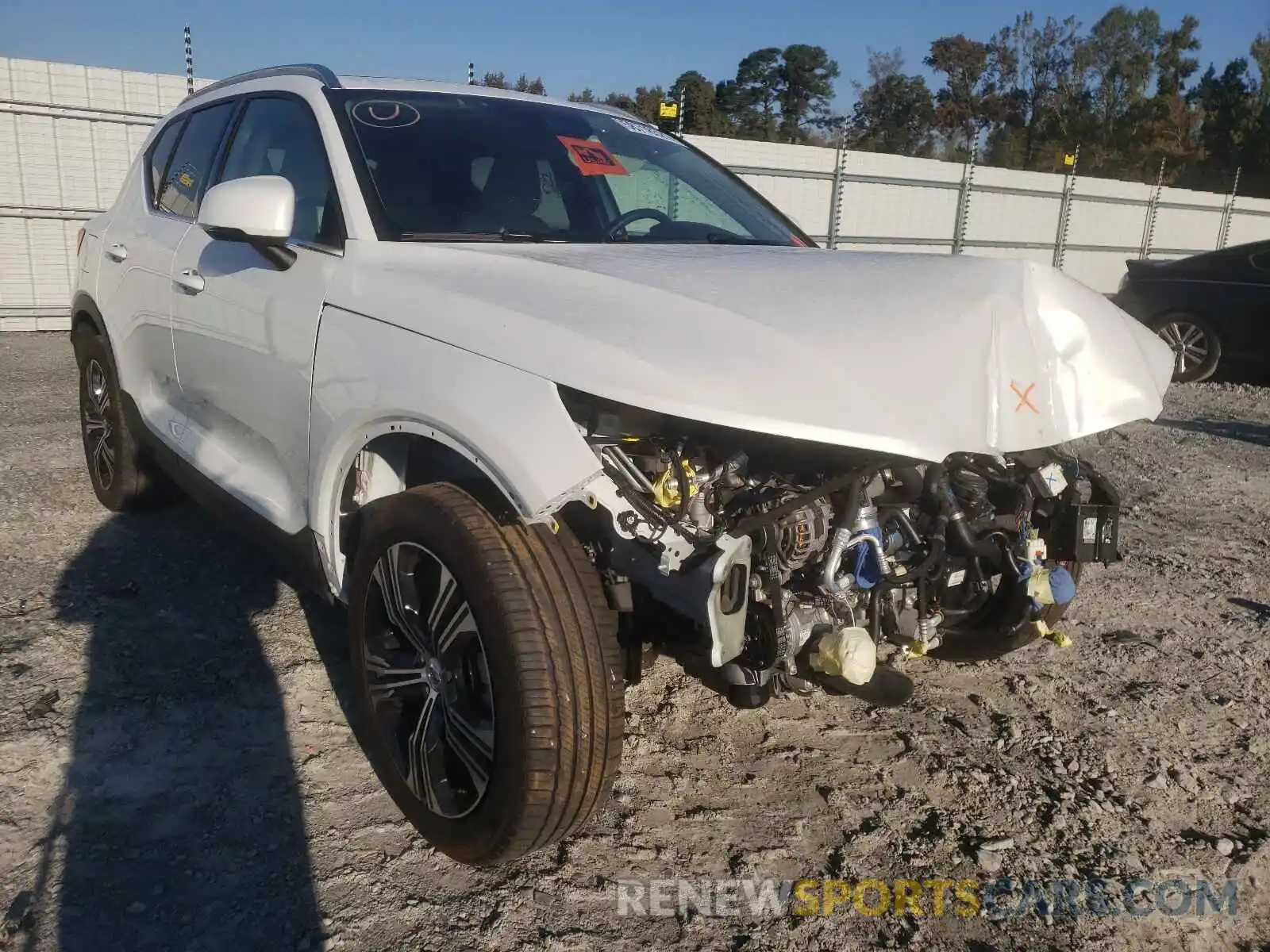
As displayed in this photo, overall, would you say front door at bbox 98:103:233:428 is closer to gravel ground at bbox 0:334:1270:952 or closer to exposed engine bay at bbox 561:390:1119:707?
gravel ground at bbox 0:334:1270:952

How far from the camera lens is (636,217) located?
3418 mm

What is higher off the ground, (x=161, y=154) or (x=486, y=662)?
(x=161, y=154)

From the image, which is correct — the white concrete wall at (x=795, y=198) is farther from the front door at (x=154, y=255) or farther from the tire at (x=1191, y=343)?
the tire at (x=1191, y=343)

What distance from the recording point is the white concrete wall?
10828 millimetres

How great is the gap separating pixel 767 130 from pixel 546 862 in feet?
121

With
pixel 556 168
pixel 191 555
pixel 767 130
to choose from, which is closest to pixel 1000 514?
pixel 556 168

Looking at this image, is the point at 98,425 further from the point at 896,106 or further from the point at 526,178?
the point at 896,106

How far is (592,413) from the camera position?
92.4 inches

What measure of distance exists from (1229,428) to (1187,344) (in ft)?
8.02

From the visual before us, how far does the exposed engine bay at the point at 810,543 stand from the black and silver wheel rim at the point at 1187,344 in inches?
315

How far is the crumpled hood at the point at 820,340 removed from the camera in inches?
81.5

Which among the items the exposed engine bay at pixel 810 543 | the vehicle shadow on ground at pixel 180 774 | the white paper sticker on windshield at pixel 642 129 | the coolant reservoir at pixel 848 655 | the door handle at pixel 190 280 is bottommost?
the vehicle shadow on ground at pixel 180 774

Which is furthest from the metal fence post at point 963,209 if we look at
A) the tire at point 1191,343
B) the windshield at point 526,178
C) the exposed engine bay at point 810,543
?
the exposed engine bay at point 810,543

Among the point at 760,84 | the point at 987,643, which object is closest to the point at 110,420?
the point at 987,643
